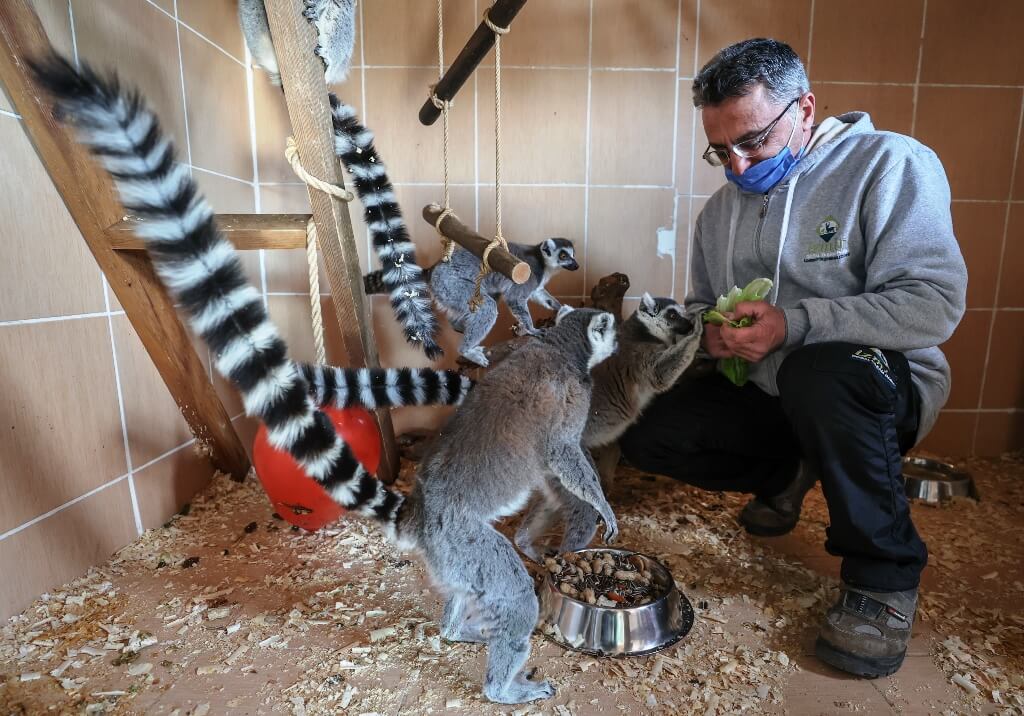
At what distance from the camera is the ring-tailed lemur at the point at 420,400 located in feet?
3.37

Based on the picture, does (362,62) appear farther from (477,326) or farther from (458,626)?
(458,626)

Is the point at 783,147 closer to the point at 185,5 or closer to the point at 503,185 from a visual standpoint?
the point at 503,185

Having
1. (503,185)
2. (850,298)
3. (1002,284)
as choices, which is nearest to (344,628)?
(850,298)

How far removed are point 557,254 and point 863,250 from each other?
1.41 m

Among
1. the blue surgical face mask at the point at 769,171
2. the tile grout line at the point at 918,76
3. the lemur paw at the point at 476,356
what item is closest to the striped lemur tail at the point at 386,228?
A: the lemur paw at the point at 476,356

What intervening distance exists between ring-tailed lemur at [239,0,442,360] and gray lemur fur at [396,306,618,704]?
2.45 ft

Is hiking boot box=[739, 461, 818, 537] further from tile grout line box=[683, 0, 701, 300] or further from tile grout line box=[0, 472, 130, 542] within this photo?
tile grout line box=[0, 472, 130, 542]

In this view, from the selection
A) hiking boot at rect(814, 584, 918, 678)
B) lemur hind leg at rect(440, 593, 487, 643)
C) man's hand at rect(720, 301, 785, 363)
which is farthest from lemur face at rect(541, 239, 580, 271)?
hiking boot at rect(814, 584, 918, 678)

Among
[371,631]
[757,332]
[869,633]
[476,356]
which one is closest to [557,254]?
[476,356]

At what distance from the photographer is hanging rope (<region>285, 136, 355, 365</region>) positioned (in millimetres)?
2018

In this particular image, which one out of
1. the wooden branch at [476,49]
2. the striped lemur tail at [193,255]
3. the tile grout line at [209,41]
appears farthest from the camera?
the tile grout line at [209,41]

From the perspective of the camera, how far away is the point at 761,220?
2.33m

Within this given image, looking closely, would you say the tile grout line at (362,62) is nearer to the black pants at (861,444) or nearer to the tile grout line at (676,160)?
the tile grout line at (676,160)

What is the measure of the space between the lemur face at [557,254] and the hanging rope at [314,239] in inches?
43.9
